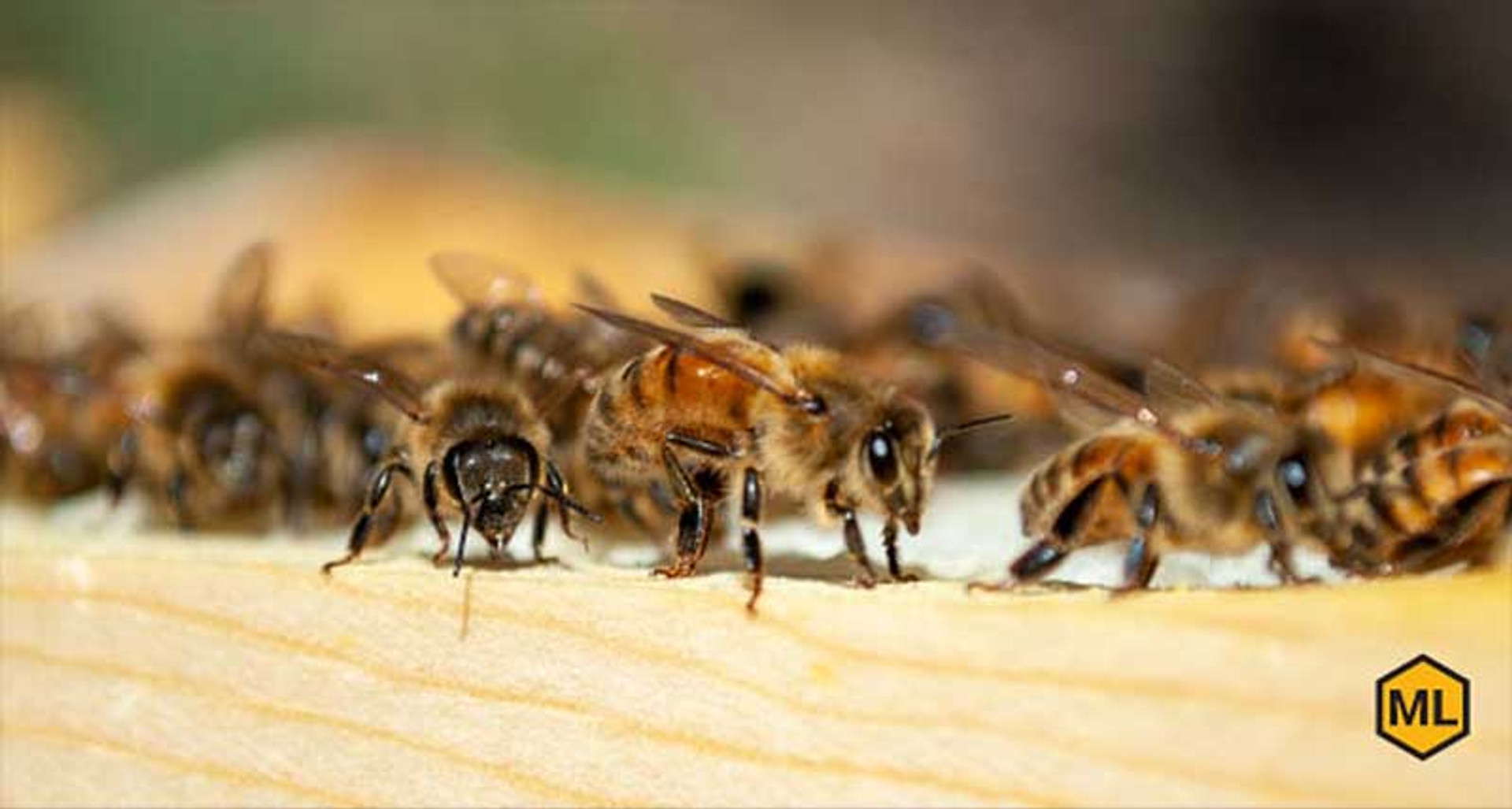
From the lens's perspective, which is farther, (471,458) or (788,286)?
(788,286)

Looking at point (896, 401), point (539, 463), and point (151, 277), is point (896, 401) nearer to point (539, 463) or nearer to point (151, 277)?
point (539, 463)

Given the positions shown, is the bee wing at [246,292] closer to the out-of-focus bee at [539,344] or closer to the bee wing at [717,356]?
the out-of-focus bee at [539,344]

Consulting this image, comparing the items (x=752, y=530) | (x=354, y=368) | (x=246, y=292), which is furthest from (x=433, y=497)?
(x=246, y=292)

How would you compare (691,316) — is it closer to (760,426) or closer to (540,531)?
(760,426)

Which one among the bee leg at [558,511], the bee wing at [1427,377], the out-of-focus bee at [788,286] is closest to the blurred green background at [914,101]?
the out-of-focus bee at [788,286]

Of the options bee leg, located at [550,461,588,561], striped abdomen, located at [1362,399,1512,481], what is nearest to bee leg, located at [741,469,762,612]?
bee leg, located at [550,461,588,561]

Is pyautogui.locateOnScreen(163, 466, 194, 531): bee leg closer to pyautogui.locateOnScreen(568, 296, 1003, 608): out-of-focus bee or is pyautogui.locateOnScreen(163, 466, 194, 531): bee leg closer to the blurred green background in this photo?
pyautogui.locateOnScreen(568, 296, 1003, 608): out-of-focus bee

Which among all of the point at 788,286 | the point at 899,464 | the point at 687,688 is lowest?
the point at 687,688
